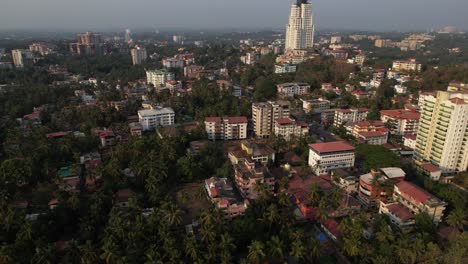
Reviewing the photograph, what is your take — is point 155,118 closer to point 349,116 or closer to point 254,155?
point 254,155

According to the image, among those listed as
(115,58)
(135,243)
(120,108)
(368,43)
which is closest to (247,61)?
(115,58)

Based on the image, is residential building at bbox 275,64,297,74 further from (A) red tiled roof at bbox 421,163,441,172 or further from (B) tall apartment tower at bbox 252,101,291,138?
(A) red tiled roof at bbox 421,163,441,172

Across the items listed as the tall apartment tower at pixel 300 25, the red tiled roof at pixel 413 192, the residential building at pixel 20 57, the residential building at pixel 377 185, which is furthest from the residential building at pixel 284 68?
the residential building at pixel 20 57

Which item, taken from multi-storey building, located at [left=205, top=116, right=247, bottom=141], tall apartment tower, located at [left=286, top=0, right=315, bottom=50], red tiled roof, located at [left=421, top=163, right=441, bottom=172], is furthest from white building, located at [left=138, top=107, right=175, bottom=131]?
tall apartment tower, located at [left=286, top=0, right=315, bottom=50]

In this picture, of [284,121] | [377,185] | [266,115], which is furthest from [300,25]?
[377,185]

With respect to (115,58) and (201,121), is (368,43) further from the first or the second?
(201,121)

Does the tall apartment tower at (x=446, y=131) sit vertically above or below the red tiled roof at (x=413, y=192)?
above

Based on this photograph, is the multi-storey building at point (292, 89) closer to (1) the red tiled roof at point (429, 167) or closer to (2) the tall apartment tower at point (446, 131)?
(2) the tall apartment tower at point (446, 131)
